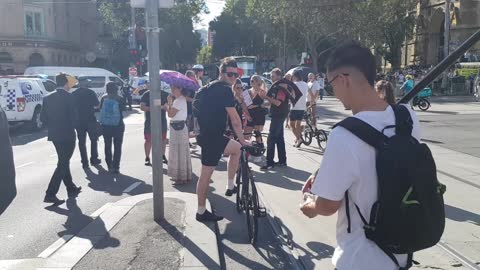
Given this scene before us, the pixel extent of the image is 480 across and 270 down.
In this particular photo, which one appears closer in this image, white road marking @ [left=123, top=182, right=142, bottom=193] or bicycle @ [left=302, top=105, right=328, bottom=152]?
white road marking @ [left=123, top=182, right=142, bottom=193]

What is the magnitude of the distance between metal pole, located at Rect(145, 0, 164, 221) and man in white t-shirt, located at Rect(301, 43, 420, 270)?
360 centimetres

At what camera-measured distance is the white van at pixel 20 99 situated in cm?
1641

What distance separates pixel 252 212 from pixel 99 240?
1.60m

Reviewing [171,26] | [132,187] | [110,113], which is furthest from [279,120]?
[171,26]

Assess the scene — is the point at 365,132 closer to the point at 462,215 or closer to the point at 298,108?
the point at 462,215

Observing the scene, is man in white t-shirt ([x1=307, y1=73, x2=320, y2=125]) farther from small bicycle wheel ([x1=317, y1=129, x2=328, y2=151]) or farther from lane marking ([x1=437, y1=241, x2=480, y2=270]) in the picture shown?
lane marking ([x1=437, y1=241, x2=480, y2=270])

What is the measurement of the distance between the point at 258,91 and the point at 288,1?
31.7 metres

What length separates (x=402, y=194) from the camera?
6.34 ft

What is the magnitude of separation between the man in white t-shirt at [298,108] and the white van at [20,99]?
908 cm

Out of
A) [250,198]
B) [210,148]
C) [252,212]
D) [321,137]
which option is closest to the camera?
[252,212]

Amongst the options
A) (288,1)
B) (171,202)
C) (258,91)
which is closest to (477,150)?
(258,91)

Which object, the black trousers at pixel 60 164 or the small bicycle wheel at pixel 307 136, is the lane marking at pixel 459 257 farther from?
the small bicycle wheel at pixel 307 136

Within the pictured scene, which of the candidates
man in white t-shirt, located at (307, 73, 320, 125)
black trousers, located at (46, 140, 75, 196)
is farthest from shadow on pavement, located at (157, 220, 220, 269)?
man in white t-shirt, located at (307, 73, 320, 125)

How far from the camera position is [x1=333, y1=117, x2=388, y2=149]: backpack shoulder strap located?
1979 millimetres
